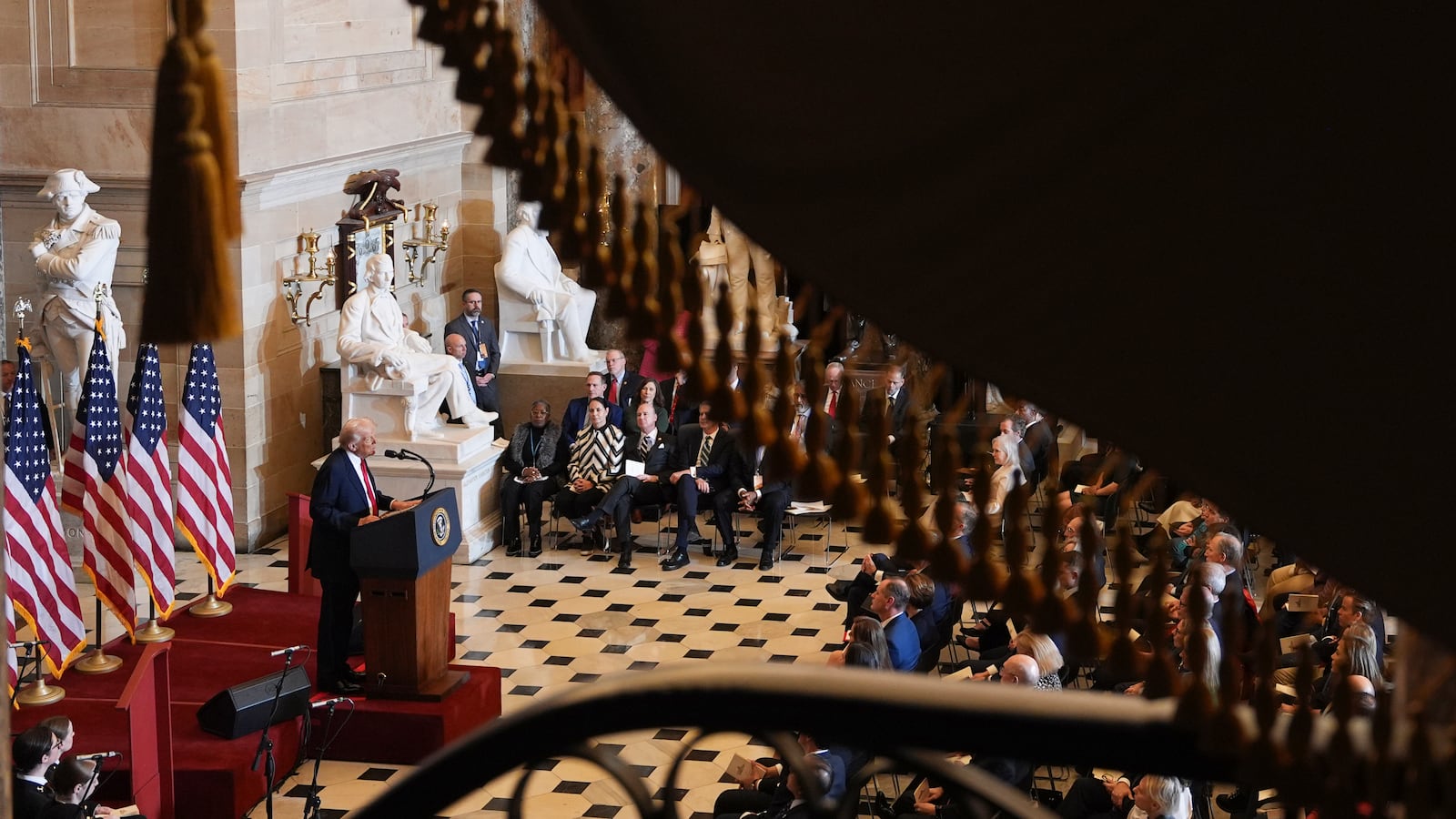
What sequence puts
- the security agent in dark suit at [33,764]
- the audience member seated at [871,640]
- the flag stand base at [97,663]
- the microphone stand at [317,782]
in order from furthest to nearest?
the flag stand base at [97,663] → the microphone stand at [317,782] → the audience member seated at [871,640] → the security agent in dark suit at [33,764]

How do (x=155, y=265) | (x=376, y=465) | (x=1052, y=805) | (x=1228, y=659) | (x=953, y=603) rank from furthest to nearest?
(x=376, y=465), (x=953, y=603), (x=1052, y=805), (x=155, y=265), (x=1228, y=659)

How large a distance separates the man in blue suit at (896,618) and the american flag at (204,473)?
498 centimetres

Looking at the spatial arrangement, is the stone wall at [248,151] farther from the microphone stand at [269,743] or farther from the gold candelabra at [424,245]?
the microphone stand at [269,743]

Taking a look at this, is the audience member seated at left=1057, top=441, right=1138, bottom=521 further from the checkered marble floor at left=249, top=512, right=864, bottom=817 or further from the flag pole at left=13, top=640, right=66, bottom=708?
the flag pole at left=13, top=640, right=66, bottom=708

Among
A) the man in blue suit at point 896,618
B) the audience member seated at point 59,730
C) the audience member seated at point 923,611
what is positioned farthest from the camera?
the audience member seated at point 923,611

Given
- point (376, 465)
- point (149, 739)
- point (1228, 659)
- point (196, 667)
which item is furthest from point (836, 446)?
point (376, 465)

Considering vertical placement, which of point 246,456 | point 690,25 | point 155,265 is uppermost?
point 690,25

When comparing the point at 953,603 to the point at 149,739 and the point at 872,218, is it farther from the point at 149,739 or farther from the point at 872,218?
the point at 872,218

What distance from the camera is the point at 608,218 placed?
1446 mm

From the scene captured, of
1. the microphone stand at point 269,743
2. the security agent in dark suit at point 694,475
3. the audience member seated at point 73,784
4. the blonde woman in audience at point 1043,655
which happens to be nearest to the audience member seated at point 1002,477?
the blonde woman in audience at point 1043,655

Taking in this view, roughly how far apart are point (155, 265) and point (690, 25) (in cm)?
49

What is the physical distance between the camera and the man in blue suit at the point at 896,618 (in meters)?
10.1

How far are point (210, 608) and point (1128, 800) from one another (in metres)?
7.51

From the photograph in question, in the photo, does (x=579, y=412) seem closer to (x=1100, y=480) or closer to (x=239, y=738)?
(x=239, y=738)
